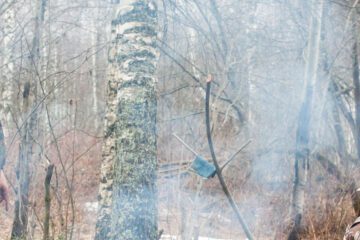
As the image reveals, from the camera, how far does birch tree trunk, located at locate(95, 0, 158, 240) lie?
9.71 ft

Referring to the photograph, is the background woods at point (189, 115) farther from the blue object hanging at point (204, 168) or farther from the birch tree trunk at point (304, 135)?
the blue object hanging at point (204, 168)

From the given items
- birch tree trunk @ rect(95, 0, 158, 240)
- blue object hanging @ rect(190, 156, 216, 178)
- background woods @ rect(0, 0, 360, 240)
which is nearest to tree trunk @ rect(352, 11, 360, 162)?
background woods @ rect(0, 0, 360, 240)

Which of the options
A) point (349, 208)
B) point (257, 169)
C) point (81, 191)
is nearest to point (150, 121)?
point (349, 208)

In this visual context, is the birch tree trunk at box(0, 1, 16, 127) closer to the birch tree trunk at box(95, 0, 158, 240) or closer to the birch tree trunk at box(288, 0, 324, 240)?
Answer: the birch tree trunk at box(288, 0, 324, 240)

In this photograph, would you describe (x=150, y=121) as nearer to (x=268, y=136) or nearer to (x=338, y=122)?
(x=338, y=122)

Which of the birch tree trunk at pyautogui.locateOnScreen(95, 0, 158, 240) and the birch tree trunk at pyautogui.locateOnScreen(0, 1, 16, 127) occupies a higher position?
the birch tree trunk at pyautogui.locateOnScreen(0, 1, 16, 127)

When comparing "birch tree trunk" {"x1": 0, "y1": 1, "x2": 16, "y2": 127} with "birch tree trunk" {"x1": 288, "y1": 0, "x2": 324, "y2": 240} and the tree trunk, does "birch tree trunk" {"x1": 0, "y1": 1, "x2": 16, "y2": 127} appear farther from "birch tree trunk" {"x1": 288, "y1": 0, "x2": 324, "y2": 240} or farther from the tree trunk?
the tree trunk

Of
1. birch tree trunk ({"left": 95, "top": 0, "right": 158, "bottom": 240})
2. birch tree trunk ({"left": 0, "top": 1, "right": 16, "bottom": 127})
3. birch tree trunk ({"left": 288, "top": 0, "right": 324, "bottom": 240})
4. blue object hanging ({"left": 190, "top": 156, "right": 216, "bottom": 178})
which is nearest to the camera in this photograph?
blue object hanging ({"left": 190, "top": 156, "right": 216, "bottom": 178})

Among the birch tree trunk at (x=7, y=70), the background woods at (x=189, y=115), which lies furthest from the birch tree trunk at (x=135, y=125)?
the birch tree trunk at (x=7, y=70)

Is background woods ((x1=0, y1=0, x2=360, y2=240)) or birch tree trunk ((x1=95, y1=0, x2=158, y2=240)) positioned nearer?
birch tree trunk ((x1=95, y1=0, x2=158, y2=240))

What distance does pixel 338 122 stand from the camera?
8594mm

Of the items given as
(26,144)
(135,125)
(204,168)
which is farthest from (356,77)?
(204,168)

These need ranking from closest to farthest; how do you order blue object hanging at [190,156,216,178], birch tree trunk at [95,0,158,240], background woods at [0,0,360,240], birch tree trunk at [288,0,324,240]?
blue object hanging at [190,156,216,178], birch tree trunk at [95,0,158,240], background woods at [0,0,360,240], birch tree trunk at [288,0,324,240]

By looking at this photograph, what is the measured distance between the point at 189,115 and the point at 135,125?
5010 mm
